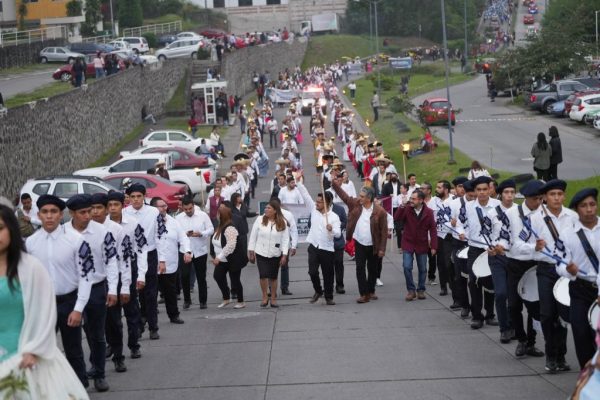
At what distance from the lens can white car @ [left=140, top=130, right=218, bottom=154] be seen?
150 ft

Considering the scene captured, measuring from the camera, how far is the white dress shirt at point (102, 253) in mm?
11070

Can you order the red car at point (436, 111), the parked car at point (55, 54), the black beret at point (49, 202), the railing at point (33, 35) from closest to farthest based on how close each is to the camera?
1. the black beret at point (49, 202)
2. the red car at point (436, 111)
3. the railing at point (33, 35)
4. the parked car at point (55, 54)

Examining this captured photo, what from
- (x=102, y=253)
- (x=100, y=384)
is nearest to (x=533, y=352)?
(x=100, y=384)

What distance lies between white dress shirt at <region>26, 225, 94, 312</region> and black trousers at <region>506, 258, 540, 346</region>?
4.38 m

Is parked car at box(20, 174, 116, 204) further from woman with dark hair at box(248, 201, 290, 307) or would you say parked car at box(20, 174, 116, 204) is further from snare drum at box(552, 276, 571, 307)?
snare drum at box(552, 276, 571, 307)

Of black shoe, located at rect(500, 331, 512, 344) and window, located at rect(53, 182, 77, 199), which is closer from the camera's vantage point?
black shoe, located at rect(500, 331, 512, 344)

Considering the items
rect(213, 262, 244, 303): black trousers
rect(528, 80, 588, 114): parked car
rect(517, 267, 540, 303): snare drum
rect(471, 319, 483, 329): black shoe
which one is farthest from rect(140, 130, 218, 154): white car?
rect(517, 267, 540, 303): snare drum

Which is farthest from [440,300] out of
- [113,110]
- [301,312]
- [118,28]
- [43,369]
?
[118,28]

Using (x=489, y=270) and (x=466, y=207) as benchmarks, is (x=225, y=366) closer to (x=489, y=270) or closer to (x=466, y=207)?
(x=489, y=270)

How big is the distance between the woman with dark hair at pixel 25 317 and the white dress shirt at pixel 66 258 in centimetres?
265

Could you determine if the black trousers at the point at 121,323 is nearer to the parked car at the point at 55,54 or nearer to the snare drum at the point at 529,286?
the snare drum at the point at 529,286

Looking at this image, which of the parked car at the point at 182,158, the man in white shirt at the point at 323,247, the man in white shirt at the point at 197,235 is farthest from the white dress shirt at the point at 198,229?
the parked car at the point at 182,158

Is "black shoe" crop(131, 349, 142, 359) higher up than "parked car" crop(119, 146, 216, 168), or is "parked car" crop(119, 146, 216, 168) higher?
"black shoe" crop(131, 349, 142, 359)

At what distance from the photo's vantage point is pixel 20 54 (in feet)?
213
